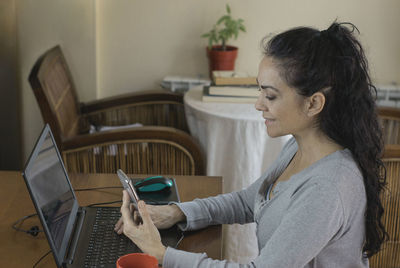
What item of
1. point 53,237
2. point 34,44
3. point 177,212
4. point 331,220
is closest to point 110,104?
point 34,44

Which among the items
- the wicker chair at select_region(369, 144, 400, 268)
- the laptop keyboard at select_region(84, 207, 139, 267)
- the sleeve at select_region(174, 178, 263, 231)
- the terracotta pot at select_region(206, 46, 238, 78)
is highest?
the terracotta pot at select_region(206, 46, 238, 78)

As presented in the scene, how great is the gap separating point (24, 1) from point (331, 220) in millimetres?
2276

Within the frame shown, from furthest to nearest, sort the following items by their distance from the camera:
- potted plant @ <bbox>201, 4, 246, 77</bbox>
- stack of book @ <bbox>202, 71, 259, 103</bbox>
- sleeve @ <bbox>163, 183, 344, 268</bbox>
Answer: potted plant @ <bbox>201, 4, 246, 77</bbox>
stack of book @ <bbox>202, 71, 259, 103</bbox>
sleeve @ <bbox>163, 183, 344, 268</bbox>

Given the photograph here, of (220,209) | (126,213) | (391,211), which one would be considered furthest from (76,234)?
(391,211)

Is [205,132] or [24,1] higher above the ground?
[24,1]

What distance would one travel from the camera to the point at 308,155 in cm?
119

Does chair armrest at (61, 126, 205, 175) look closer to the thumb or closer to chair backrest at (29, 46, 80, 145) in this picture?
chair backrest at (29, 46, 80, 145)

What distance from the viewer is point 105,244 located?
1.22m

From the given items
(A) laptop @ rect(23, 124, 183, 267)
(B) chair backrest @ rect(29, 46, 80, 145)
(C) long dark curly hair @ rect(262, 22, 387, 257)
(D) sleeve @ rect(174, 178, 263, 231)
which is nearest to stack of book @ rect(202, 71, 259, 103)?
(B) chair backrest @ rect(29, 46, 80, 145)

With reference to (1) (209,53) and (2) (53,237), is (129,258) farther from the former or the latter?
(1) (209,53)

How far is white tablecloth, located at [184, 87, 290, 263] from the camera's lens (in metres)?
2.24

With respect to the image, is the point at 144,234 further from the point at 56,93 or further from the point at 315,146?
the point at 56,93

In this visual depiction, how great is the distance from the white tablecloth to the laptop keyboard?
0.98 metres

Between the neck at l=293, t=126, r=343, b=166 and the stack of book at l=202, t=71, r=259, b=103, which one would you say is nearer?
the neck at l=293, t=126, r=343, b=166
